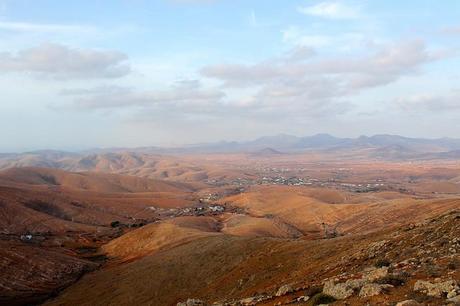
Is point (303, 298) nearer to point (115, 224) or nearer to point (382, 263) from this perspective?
point (382, 263)

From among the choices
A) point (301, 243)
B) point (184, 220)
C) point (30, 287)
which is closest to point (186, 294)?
point (301, 243)

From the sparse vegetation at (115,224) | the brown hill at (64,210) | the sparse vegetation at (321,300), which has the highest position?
the sparse vegetation at (321,300)

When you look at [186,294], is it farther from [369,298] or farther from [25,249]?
[25,249]

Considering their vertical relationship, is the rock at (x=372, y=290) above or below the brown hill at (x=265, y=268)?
above

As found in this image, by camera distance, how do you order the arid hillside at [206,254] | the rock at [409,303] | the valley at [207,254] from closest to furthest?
the rock at [409,303], the valley at [207,254], the arid hillside at [206,254]

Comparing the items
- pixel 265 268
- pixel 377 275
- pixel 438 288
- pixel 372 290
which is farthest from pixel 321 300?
pixel 265 268

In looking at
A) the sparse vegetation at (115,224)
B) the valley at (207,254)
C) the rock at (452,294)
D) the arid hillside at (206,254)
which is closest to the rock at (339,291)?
the arid hillside at (206,254)

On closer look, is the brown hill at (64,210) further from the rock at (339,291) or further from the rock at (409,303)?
the rock at (409,303)
